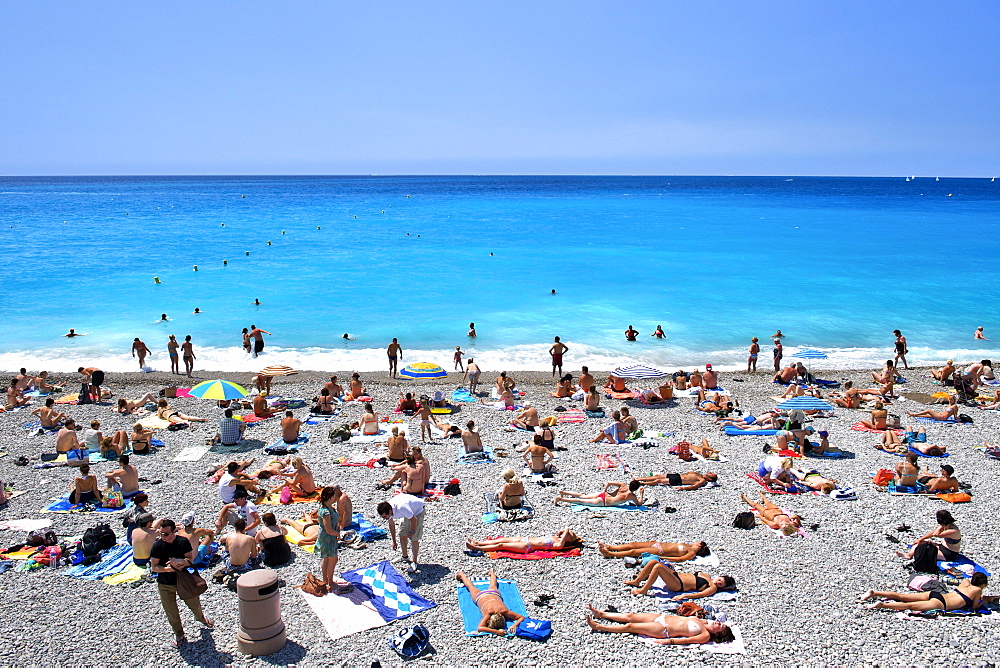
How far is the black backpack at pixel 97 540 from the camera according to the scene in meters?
8.90

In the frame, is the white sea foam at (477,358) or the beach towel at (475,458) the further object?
the white sea foam at (477,358)

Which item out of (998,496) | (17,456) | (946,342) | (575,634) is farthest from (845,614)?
(946,342)

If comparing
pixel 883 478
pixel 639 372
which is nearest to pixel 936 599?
pixel 883 478

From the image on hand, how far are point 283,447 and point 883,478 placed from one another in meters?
11.8

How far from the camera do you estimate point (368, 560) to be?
9.06 metres

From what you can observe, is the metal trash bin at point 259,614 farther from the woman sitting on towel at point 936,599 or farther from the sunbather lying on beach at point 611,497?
the woman sitting on towel at point 936,599

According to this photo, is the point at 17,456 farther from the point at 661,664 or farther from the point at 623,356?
the point at 623,356

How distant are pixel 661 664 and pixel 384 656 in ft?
10.1

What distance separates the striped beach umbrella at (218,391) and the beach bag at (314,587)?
7.78m

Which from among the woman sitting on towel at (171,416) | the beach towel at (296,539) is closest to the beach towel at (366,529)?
the beach towel at (296,539)

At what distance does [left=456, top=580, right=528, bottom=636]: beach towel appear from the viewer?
25.0 ft

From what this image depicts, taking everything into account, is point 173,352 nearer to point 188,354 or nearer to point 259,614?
point 188,354

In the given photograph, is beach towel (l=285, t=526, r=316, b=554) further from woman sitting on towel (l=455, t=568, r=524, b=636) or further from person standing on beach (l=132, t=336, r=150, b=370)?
person standing on beach (l=132, t=336, r=150, b=370)

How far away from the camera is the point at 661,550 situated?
915 cm
